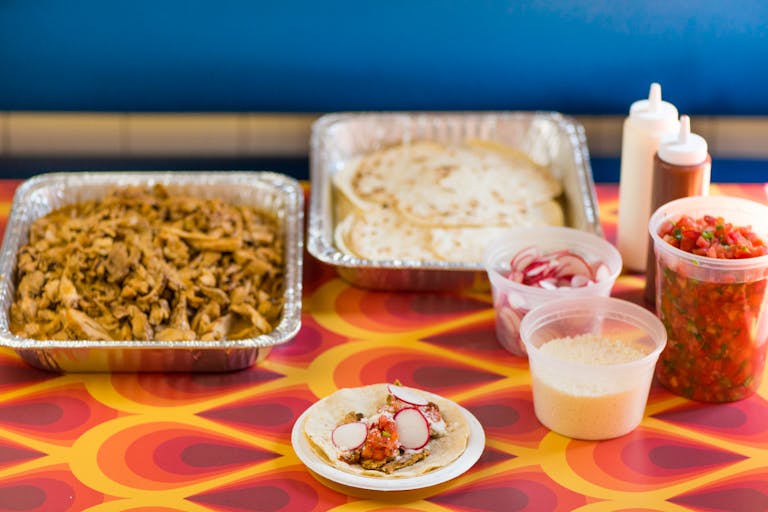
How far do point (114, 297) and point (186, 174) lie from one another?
0.48 meters

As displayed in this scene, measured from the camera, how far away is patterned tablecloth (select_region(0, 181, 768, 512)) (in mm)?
1729

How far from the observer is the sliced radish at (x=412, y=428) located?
179 centimetres

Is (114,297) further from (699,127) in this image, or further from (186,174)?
(699,127)

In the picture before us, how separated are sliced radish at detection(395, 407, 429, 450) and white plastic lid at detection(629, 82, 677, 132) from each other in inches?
31.7

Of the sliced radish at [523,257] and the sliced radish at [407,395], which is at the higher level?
the sliced radish at [523,257]

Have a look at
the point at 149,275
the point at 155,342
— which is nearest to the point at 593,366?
the point at 155,342

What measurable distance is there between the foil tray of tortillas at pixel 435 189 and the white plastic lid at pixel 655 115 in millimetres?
250

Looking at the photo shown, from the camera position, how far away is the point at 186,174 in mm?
2529

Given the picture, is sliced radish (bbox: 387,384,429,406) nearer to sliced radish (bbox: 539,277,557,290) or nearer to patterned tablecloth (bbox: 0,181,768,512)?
patterned tablecloth (bbox: 0,181,768,512)

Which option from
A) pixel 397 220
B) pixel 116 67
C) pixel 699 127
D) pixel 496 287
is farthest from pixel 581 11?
pixel 116 67

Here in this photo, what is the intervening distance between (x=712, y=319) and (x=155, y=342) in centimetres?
97

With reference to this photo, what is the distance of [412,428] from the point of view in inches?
70.9

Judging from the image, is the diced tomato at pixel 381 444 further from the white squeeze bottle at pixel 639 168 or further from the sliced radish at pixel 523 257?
the white squeeze bottle at pixel 639 168

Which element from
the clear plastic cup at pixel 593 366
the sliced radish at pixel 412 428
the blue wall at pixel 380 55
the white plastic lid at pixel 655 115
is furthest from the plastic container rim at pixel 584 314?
the blue wall at pixel 380 55
